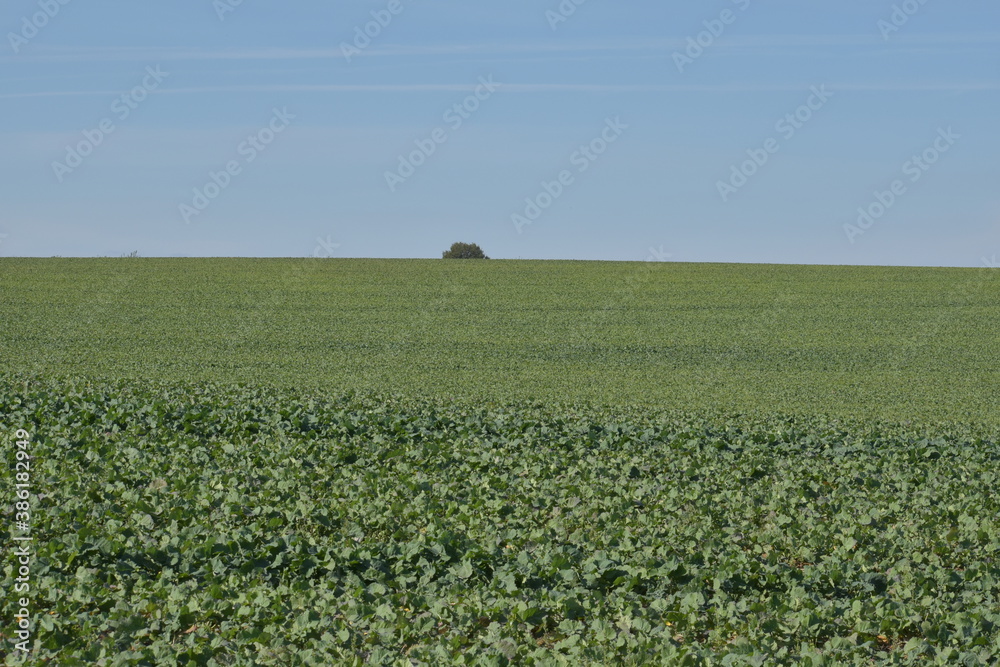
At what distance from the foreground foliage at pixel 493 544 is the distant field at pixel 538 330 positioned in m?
11.8

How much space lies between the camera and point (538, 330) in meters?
48.9

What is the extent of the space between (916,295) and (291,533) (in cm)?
5902

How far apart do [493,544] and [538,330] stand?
38327 millimetres

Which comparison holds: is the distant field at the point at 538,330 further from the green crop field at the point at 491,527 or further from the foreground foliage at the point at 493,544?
the foreground foliage at the point at 493,544

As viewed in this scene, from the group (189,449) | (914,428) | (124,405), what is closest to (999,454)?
(914,428)

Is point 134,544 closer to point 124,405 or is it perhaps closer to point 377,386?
point 124,405

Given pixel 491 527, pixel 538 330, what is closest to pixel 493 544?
pixel 491 527

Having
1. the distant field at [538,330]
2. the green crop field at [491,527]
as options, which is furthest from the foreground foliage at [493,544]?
the distant field at [538,330]

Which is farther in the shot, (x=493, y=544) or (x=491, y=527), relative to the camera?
(x=491, y=527)

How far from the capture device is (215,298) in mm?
58125

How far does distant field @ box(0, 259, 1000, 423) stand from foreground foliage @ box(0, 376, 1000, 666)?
38.7 ft

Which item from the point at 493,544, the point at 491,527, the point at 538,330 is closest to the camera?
the point at 493,544

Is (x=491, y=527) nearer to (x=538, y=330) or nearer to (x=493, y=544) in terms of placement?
(x=493, y=544)

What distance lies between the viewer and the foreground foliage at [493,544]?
8.55 metres
